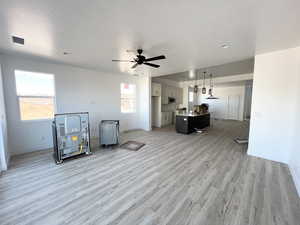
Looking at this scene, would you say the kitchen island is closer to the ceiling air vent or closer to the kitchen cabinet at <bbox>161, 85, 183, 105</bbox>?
the kitchen cabinet at <bbox>161, 85, 183, 105</bbox>

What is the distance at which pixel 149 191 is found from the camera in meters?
2.14

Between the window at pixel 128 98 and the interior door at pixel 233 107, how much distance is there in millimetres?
7865

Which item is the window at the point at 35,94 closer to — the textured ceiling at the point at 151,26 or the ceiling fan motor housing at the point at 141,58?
the textured ceiling at the point at 151,26

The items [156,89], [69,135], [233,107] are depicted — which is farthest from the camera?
[233,107]

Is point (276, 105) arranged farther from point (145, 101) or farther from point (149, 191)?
point (145, 101)

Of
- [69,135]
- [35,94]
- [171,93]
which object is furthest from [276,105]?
[35,94]

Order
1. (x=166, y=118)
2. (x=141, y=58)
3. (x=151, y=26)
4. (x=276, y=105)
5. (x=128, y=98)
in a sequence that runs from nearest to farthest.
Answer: (x=151, y=26) → (x=141, y=58) → (x=276, y=105) → (x=128, y=98) → (x=166, y=118)

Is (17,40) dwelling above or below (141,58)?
above

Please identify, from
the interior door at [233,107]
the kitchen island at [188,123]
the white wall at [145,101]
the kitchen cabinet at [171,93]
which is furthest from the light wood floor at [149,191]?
the interior door at [233,107]

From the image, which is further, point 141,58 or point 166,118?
point 166,118

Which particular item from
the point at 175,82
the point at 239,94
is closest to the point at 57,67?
the point at 175,82

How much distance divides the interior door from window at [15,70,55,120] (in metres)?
11.1

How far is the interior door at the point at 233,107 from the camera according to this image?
9680 millimetres

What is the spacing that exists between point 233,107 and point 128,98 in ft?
27.2
